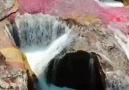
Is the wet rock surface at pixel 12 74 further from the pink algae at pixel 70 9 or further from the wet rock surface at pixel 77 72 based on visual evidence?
the pink algae at pixel 70 9

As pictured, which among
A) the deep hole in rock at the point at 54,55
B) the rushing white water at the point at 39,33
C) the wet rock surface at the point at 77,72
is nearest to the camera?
the wet rock surface at the point at 77,72

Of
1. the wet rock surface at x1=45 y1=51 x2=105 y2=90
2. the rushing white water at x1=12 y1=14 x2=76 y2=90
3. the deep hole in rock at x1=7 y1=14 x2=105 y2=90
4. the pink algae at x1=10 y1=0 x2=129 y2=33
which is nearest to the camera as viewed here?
the wet rock surface at x1=45 y1=51 x2=105 y2=90

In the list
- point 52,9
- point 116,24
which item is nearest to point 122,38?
point 116,24

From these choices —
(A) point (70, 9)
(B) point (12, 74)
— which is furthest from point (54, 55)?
(A) point (70, 9)

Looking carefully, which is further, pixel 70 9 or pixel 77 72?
pixel 70 9

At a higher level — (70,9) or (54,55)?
(70,9)

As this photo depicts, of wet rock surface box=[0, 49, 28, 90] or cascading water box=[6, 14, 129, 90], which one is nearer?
wet rock surface box=[0, 49, 28, 90]

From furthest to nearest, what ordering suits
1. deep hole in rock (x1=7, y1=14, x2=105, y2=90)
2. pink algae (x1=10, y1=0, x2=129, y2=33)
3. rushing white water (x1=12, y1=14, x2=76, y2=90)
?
pink algae (x1=10, y1=0, x2=129, y2=33) < rushing white water (x1=12, y1=14, x2=76, y2=90) < deep hole in rock (x1=7, y1=14, x2=105, y2=90)

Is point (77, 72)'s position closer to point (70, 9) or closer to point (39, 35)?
point (39, 35)

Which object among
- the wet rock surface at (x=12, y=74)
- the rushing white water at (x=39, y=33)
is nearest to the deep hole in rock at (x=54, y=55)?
the rushing white water at (x=39, y=33)

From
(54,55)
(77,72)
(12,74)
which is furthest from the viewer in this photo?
(54,55)

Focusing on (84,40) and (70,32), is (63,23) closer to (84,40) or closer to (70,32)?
(70,32)

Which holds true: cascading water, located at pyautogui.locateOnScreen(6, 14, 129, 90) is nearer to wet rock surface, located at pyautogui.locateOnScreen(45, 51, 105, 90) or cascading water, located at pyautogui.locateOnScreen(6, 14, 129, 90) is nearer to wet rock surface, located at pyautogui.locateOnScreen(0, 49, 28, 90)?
wet rock surface, located at pyautogui.locateOnScreen(45, 51, 105, 90)

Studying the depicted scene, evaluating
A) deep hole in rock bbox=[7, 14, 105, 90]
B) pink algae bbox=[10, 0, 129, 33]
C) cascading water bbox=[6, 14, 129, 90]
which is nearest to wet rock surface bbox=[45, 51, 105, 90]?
deep hole in rock bbox=[7, 14, 105, 90]
